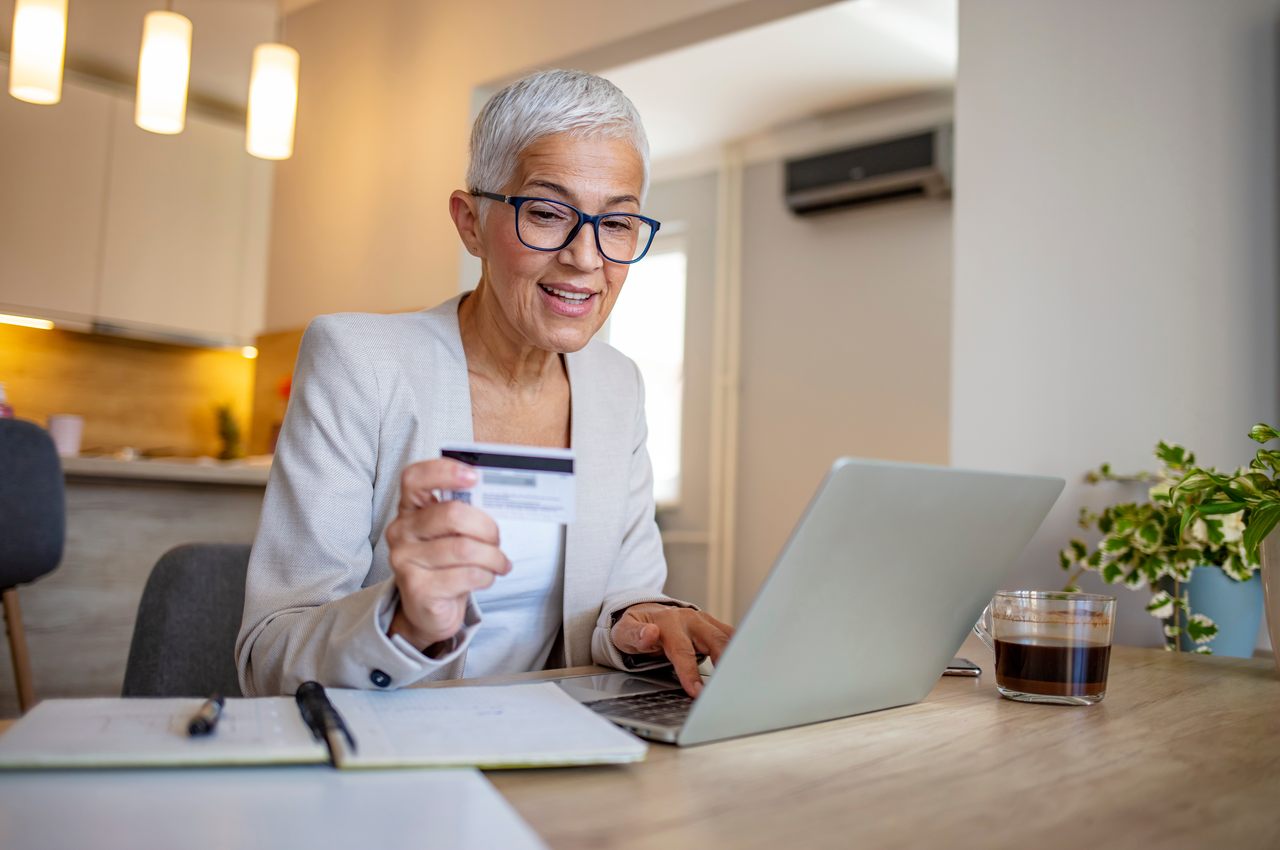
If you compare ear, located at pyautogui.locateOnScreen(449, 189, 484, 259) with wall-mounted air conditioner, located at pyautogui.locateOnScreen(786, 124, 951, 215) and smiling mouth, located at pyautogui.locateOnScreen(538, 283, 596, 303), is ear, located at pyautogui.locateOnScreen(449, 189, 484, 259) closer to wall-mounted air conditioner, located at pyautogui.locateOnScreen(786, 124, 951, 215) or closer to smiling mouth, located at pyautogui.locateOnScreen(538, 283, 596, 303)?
smiling mouth, located at pyautogui.locateOnScreen(538, 283, 596, 303)

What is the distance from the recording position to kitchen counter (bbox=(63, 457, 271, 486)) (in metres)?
3.05

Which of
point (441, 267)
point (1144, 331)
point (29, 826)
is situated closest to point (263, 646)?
point (29, 826)

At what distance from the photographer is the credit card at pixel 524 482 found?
75 cm

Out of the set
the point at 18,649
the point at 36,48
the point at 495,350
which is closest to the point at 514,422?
the point at 495,350

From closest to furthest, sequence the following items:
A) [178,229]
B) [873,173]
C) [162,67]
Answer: [162,67] < [873,173] < [178,229]

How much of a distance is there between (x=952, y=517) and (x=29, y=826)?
0.59 meters

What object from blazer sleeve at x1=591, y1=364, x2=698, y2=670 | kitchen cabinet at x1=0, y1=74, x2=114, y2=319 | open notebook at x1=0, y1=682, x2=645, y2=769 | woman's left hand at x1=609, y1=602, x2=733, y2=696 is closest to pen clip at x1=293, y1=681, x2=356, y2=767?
open notebook at x1=0, y1=682, x2=645, y2=769

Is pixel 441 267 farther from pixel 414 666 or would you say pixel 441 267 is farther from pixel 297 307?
pixel 414 666

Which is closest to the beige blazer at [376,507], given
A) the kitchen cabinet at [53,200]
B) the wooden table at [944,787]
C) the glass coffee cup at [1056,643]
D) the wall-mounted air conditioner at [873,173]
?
the wooden table at [944,787]

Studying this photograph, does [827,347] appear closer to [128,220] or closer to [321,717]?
[128,220]

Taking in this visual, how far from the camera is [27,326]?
14.8 ft

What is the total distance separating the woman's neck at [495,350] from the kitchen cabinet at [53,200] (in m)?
3.71

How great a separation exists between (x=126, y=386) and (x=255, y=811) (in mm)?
4799

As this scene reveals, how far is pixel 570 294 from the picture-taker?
1.27m
